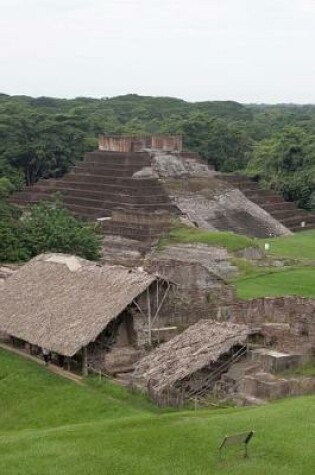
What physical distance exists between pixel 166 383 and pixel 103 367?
348 cm

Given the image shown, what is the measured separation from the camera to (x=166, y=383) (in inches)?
779

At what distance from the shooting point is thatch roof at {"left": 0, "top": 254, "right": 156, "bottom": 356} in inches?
896

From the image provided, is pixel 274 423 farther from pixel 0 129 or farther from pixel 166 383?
pixel 0 129

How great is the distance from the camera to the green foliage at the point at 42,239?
1401 inches

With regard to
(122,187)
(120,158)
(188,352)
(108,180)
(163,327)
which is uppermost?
(120,158)

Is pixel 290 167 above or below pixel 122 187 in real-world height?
above

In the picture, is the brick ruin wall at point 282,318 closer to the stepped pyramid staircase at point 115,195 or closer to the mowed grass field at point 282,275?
the mowed grass field at point 282,275

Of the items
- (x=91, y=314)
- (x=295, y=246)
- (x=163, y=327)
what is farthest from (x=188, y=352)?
(x=295, y=246)

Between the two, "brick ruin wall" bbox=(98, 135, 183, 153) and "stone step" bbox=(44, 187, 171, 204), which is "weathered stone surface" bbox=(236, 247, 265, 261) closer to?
"stone step" bbox=(44, 187, 171, 204)

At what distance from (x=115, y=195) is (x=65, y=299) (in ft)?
88.9

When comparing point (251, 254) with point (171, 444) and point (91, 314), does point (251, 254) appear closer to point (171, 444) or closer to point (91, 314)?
point (91, 314)

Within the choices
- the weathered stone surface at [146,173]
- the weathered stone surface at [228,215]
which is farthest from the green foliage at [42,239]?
the weathered stone surface at [146,173]

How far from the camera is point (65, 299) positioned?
24766 millimetres

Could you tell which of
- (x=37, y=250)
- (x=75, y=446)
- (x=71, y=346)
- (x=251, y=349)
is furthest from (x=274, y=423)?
(x=37, y=250)
